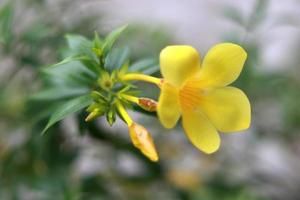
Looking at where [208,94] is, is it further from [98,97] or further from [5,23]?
[5,23]

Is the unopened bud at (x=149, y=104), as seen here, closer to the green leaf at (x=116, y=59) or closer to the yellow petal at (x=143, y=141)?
the yellow petal at (x=143, y=141)

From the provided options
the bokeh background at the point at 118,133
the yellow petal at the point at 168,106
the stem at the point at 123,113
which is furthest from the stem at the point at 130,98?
the bokeh background at the point at 118,133

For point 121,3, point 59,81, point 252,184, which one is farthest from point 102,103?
point 121,3

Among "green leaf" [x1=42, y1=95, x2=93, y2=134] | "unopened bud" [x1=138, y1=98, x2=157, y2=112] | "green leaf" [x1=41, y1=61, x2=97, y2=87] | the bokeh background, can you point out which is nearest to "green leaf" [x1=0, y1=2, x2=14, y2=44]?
the bokeh background

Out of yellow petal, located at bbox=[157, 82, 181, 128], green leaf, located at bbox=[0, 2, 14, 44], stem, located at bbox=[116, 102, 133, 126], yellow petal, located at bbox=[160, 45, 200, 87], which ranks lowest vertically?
green leaf, located at bbox=[0, 2, 14, 44]

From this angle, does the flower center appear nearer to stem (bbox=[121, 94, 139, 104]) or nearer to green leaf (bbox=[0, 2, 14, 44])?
stem (bbox=[121, 94, 139, 104])

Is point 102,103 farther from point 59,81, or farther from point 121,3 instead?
point 121,3
